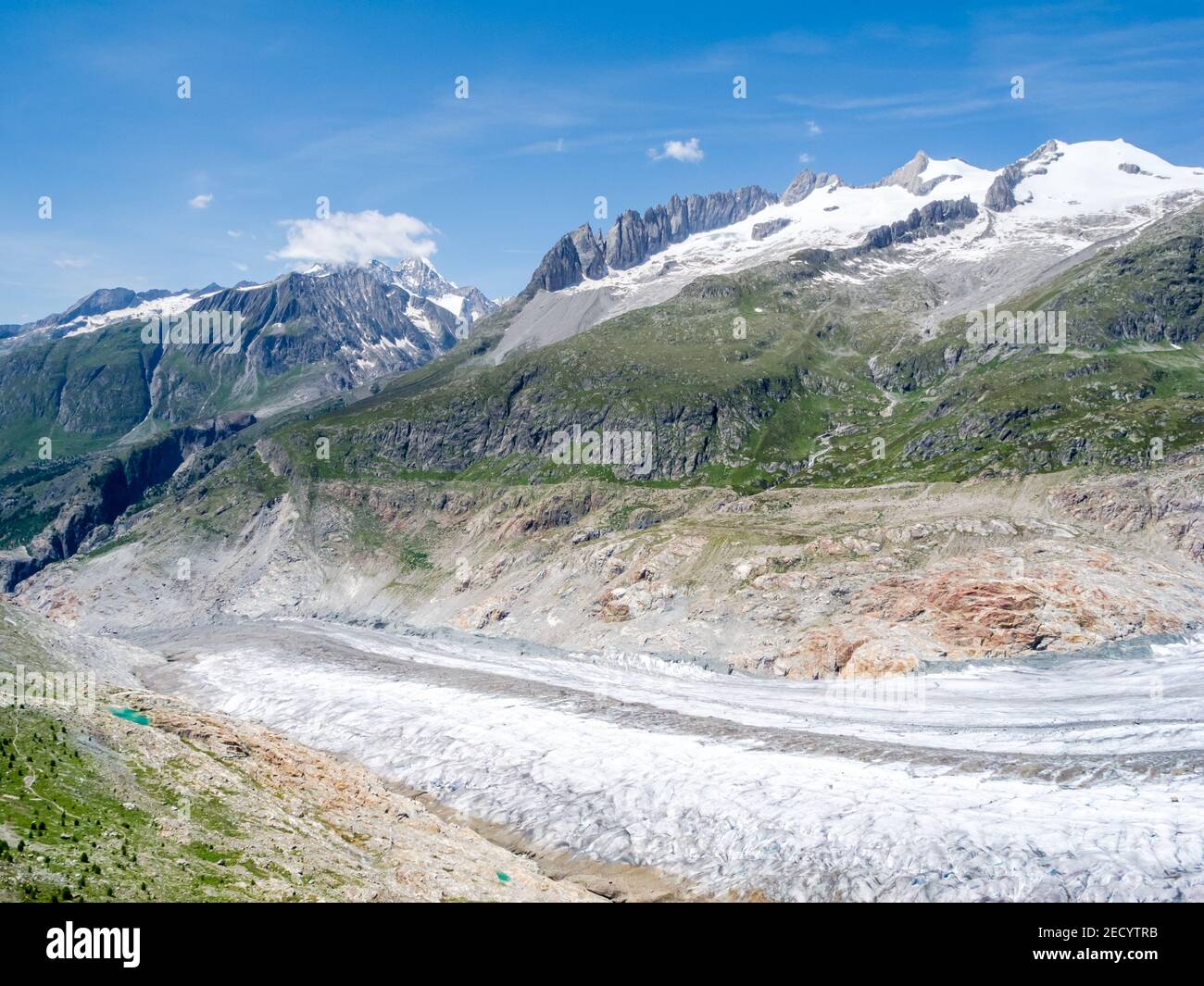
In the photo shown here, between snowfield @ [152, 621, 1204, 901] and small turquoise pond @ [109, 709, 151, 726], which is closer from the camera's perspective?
snowfield @ [152, 621, 1204, 901]

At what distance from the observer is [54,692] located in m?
64.5

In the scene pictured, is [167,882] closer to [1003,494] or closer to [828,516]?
[828,516]

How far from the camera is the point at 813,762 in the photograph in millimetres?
79188

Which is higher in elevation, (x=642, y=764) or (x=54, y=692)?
(x=54, y=692)

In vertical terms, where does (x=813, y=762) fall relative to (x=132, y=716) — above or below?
below

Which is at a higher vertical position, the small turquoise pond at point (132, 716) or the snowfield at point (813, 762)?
the small turquoise pond at point (132, 716)

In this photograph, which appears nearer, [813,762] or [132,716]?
[132,716]

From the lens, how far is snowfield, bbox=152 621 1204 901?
5809 cm

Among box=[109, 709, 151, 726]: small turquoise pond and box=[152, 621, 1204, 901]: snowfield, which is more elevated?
box=[109, 709, 151, 726]: small turquoise pond

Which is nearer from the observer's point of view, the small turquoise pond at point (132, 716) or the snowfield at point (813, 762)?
the snowfield at point (813, 762)

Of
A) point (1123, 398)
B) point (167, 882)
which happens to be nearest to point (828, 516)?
point (1123, 398)

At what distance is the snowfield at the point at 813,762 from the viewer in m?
58.1

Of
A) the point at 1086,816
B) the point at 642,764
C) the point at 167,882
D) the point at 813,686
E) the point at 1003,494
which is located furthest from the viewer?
the point at 1003,494
